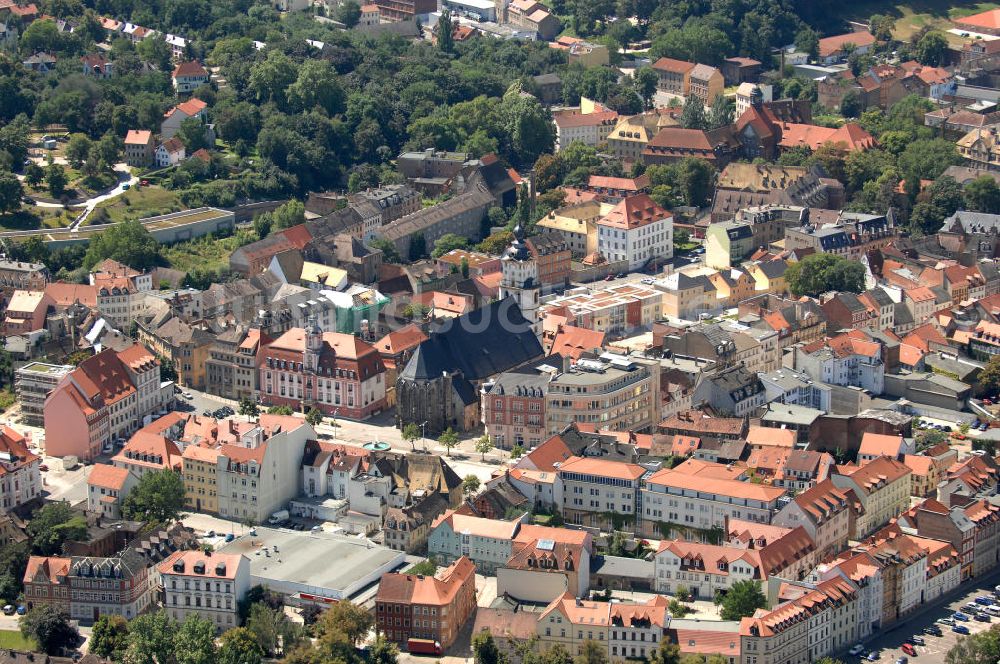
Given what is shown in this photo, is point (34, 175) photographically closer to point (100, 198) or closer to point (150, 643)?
point (100, 198)

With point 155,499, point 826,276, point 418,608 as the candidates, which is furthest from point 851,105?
point 418,608

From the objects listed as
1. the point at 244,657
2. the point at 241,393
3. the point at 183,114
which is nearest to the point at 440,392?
the point at 241,393

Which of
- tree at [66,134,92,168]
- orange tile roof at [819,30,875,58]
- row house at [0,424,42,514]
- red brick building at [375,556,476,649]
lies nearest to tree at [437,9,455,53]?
orange tile roof at [819,30,875,58]

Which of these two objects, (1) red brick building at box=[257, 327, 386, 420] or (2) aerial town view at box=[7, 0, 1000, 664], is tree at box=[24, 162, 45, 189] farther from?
(1) red brick building at box=[257, 327, 386, 420]

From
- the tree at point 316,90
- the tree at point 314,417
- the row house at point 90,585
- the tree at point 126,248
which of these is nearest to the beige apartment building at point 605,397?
the tree at point 314,417

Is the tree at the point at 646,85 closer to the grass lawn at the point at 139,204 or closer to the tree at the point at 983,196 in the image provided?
the tree at the point at 983,196

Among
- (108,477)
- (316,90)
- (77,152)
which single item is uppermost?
(316,90)
